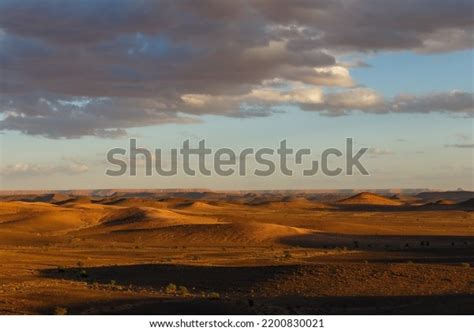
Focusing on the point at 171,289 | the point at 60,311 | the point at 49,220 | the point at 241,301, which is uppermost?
the point at 60,311

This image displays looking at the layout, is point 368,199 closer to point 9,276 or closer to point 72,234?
point 72,234

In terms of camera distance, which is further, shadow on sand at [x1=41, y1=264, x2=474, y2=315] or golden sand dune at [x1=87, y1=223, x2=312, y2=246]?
golden sand dune at [x1=87, y1=223, x2=312, y2=246]

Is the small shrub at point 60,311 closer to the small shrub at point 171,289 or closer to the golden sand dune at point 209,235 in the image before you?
the small shrub at point 171,289

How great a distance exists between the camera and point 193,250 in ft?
171

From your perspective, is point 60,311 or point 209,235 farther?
point 209,235

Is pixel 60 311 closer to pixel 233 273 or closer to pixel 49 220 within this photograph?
pixel 233 273

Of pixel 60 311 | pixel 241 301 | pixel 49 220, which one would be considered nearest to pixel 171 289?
pixel 241 301

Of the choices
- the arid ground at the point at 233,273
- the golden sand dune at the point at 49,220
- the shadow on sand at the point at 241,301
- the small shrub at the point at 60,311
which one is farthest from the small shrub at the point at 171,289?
the golden sand dune at the point at 49,220

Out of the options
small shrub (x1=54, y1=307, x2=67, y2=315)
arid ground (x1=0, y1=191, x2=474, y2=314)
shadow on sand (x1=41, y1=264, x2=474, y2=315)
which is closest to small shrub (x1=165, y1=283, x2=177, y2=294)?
arid ground (x1=0, y1=191, x2=474, y2=314)

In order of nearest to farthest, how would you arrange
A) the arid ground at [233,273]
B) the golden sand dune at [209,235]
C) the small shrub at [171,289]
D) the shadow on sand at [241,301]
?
the shadow on sand at [241,301] < the arid ground at [233,273] < the small shrub at [171,289] < the golden sand dune at [209,235]

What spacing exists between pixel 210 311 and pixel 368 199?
180617mm

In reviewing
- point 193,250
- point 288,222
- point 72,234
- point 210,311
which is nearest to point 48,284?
point 210,311

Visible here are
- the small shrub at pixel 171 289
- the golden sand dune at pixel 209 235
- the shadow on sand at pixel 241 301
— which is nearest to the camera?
the shadow on sand at pixel 241 301

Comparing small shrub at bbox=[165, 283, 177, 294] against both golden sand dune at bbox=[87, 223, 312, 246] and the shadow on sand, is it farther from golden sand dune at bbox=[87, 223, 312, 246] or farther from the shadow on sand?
golden sand dune at bbox=[87, 223, 312, 246]
